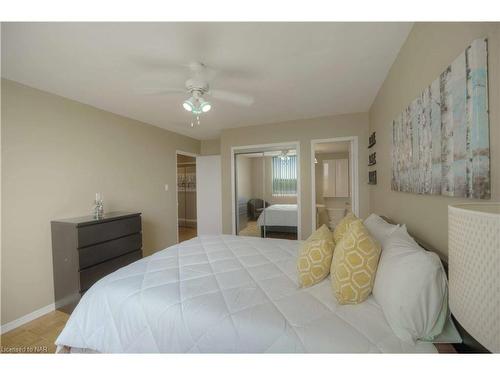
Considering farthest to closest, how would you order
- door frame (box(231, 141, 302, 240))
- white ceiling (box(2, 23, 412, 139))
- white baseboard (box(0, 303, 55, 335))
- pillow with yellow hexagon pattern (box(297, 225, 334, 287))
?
1. door frame (box(231, 141, 302, 240))
2. white baseboard (box(0, 303, 55, 335))
3. white ceiling (box(2, 23, 412, 139))
4. pillow with yellow hexagon pattern (box(297, 225, 334, 287))

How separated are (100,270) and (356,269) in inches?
101

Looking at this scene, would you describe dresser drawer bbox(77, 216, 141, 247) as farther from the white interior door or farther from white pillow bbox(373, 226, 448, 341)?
white pillow bbox(373, 226, 448, 341)

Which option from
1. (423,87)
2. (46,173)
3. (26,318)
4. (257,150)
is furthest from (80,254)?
(423,87)

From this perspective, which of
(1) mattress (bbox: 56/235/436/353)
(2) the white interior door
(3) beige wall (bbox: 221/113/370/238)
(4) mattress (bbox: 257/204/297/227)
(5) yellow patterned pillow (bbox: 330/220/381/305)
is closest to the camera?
(1) mattress (bbox: 56/235/436/353)

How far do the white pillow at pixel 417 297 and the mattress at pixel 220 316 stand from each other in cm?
6

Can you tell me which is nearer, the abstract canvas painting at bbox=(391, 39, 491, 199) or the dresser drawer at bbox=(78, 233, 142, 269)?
the abstract canvas painting at bbox=(391, 39, 491, 199)

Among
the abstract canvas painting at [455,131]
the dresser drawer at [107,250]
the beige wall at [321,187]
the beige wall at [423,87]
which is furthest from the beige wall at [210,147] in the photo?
the abstract canvas painting at [455,131]

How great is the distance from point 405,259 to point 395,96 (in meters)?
1.56

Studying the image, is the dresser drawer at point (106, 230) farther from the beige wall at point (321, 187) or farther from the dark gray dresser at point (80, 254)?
the beige wall at point (321, 187)

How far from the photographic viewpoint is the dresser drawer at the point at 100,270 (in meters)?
2.12

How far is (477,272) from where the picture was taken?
0.45 meters

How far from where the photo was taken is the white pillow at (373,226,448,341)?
810 millimetres

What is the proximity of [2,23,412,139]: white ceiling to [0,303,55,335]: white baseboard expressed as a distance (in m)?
2.32

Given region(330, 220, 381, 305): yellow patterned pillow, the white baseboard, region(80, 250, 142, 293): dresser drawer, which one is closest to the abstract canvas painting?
region(330, 220, 381, 305): yellow patterned pillow
